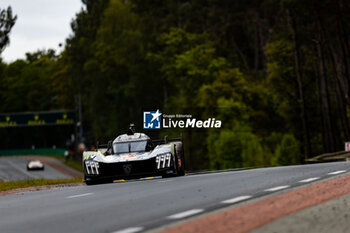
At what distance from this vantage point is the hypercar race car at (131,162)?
22.0 m

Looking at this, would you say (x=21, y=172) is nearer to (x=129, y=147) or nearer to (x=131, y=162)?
(x=129, y=147)

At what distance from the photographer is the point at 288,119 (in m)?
65.9

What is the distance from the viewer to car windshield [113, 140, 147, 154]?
23256 mm

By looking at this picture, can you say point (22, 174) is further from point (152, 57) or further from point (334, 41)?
point (334, 41)

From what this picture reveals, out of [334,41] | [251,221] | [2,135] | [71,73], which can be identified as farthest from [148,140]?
[2,135]

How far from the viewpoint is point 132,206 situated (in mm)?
12188

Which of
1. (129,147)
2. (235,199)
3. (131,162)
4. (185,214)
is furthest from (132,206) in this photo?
(129,147)

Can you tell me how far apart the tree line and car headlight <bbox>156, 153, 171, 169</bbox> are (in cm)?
2914

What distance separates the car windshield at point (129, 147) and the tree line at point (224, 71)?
28408 mm

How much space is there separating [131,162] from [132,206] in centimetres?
987

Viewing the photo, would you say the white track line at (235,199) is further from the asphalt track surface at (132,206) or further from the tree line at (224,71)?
the tree line at (224,71)

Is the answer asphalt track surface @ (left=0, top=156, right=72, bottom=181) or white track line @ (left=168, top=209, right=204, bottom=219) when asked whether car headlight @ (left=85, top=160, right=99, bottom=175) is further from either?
asphalt track surface @ (left=0, top=156, right=72, bottom=181)

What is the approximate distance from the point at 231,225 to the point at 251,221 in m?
0.33
